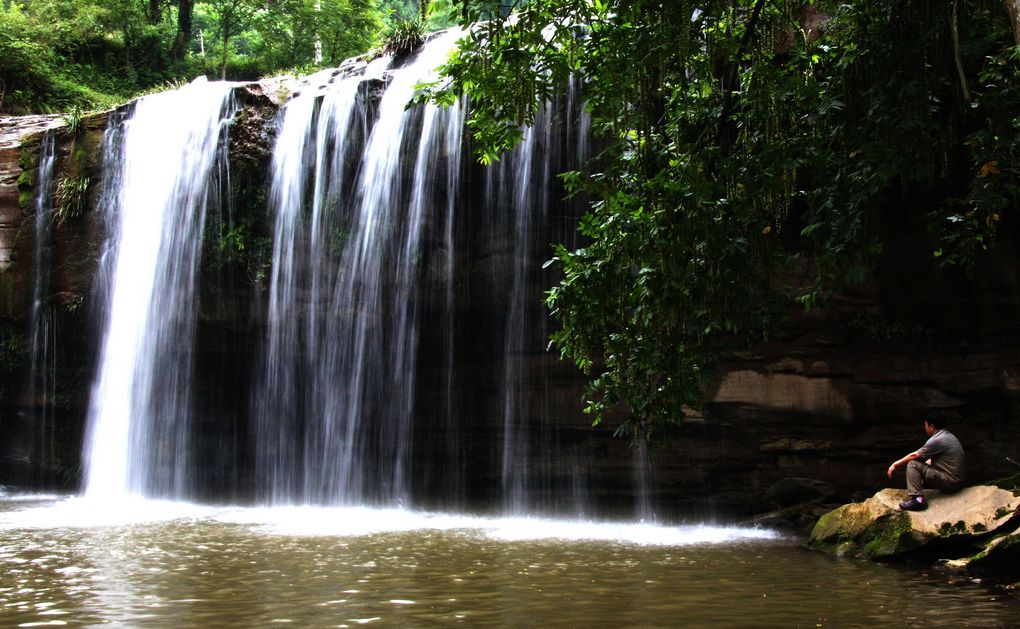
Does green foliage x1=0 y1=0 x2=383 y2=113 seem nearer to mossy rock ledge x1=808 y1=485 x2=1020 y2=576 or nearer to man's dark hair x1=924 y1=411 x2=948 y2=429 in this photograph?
man's dark hair x1=924 y1=411 x2=948 y2=429

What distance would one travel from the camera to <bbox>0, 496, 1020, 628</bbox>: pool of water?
18.6 ft

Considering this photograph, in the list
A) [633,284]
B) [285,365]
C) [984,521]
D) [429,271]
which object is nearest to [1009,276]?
[984,521]

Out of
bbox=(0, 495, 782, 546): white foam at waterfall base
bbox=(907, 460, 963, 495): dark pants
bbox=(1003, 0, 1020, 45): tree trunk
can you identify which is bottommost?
bbox=(0, 495, 782, 546): white foam at waterfall base

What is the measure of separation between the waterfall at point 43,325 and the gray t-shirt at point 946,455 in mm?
15459

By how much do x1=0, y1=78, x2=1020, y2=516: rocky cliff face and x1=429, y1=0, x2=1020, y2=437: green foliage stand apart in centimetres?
455

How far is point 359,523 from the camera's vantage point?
11.6 m

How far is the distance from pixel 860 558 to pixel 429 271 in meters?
8.13

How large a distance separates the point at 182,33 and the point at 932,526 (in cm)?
2549

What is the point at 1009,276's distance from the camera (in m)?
11.7

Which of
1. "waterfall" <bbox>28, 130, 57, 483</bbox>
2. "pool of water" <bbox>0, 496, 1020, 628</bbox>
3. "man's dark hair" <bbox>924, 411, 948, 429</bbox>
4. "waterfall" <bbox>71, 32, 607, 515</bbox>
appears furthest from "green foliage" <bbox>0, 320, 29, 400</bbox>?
"man's dark hair" <bbox>924, 411, 948, 429</bbox>

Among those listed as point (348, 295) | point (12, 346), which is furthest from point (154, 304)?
point (348, 295)

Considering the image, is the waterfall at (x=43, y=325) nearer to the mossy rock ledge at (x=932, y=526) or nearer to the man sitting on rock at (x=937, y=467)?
the mossy rock ledge at (x=932, y=526)

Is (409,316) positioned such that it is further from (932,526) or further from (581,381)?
(932,526)

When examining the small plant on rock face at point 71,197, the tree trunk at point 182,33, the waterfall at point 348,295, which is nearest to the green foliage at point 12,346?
the small plant on rock face at point 71,197
